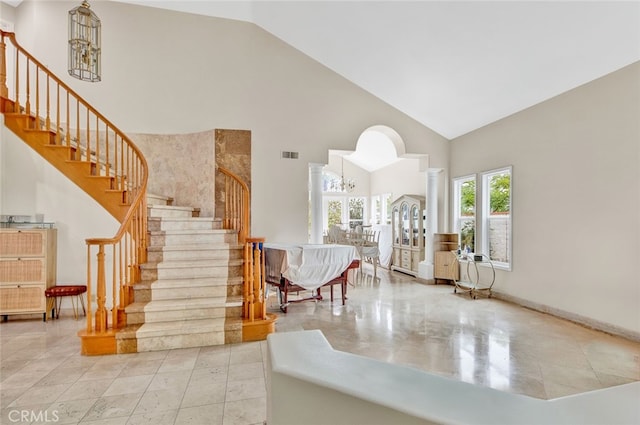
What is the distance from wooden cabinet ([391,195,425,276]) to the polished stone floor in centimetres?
254

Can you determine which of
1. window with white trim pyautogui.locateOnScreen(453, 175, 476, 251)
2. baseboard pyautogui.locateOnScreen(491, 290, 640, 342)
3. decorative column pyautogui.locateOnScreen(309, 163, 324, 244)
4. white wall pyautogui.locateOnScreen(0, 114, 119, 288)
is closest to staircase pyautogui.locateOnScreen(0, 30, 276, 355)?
white wall pyautogui.locateOnScreen(0, 114, 119, 288)

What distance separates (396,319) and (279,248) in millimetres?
1849

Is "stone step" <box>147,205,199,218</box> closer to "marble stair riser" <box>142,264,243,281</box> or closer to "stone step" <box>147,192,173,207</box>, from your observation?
"stone step" <box>147,192,173,207</box>

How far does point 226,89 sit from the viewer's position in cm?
542

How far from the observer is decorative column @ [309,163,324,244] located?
5781mm

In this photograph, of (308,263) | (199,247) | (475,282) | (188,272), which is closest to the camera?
(188,272)

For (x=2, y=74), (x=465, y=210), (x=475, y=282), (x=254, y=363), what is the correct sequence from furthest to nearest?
(x=465, y=210) → (x=475, y=282) → (x=2, y=74) → (x=254, y=363)

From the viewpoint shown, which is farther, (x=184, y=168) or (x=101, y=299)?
(x=184, y=168)

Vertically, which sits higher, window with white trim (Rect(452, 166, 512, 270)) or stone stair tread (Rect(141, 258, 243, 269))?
window with white trim (Rect(452, 166, 512, 270))

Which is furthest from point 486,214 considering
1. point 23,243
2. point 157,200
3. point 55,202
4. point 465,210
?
point 23,243

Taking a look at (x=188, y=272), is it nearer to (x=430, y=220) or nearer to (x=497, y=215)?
(x=430, y=220)

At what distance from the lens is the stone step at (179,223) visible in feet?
14.4

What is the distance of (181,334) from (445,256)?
4.96m

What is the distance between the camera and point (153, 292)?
3514mm
